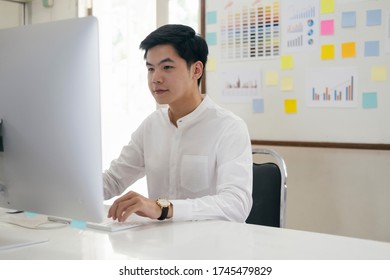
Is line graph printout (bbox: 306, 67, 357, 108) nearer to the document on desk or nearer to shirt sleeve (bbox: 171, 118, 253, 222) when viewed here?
shirt sleeve (bbox: 171, 118, 253, 222)

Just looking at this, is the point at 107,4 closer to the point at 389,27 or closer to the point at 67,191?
the point at 389,27

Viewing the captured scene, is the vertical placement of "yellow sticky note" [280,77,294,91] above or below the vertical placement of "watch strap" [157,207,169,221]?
above

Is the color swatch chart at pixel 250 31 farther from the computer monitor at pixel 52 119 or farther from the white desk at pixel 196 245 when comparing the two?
the computer monitor at pixel 52 119

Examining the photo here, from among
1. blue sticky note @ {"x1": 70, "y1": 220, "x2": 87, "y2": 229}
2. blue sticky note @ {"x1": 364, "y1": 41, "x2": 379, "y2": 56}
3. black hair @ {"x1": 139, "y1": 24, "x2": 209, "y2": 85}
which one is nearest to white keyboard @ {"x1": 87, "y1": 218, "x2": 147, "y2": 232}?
blue sticky note @ {"x1": 70, "y1": 220, "x2": 87, "y2": 229}

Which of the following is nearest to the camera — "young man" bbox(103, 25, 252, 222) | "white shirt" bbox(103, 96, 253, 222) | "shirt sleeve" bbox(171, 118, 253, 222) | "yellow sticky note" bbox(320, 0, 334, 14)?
"shirt sleeve" bbox(171, 118, 253, 222)

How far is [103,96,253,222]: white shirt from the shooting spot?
1.71 meters

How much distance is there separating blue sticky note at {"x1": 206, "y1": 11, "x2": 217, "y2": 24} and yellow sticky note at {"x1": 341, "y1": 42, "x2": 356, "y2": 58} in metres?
0.84

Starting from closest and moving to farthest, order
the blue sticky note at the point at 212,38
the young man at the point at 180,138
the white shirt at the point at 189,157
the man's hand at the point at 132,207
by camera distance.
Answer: the man's hand at the point at 132,207 → the white shirt at the point at 189,157 → the young man at the point at 180,138 → the blue sticky note at the point at 212,38

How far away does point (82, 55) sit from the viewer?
3.33 ft

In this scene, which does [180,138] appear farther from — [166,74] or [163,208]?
[163,208]

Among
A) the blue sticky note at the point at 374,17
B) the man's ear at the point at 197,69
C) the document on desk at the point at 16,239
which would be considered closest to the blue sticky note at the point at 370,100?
the blue sticky note at the point at 374,17

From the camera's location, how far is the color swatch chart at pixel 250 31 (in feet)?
9.22

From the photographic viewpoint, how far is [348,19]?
8.36ft

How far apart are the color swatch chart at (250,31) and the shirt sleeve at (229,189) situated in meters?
1.09
